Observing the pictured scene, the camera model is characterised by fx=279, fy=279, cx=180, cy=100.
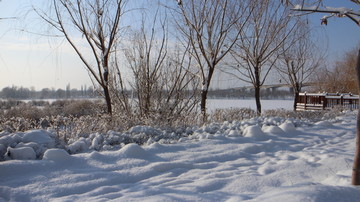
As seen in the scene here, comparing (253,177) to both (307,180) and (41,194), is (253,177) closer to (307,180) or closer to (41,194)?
(307,180)

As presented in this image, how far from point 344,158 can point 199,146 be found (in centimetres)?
199

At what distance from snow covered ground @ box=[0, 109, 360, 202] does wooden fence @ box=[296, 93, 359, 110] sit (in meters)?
14.9

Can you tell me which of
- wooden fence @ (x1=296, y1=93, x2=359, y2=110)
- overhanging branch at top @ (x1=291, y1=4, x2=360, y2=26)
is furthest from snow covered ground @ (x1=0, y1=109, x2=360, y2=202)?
wooden fence @ (x1=296, y1=93, x2=359, y2=110)

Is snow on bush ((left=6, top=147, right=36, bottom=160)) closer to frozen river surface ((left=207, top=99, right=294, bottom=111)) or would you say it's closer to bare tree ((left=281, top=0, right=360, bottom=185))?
bare tree ((left=281, top=0, right=360, bottom=185))

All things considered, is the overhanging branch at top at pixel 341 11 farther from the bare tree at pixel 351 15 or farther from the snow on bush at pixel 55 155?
the snow on bush at pixel 55 155

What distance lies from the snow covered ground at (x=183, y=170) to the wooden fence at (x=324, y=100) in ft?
48.9

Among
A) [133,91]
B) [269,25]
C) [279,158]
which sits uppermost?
[269,25]

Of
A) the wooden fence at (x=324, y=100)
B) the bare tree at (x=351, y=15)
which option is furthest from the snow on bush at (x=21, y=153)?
the wooden fence at (x=324, y=100)

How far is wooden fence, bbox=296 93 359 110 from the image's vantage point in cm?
1819

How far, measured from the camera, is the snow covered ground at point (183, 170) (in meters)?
2.34

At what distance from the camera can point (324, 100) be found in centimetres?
1822

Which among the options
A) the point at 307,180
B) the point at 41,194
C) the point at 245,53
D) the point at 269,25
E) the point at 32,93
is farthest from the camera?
the point at 32,93

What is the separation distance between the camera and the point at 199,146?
4406 mm

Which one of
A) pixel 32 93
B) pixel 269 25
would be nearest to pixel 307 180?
pixel 269 25
